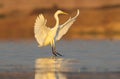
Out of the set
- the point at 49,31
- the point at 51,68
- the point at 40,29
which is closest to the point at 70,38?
the point at 49,31

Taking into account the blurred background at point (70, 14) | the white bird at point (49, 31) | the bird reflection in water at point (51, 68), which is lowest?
the bird reflection in water at point (51, 68)

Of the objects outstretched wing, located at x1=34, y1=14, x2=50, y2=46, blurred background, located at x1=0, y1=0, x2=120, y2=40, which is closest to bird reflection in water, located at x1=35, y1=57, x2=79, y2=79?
outstretched wing, located at x1=34, y1=14, x2=50, y2=46

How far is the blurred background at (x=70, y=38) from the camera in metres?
19.1

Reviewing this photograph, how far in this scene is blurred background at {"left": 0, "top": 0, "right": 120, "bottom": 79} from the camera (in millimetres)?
19097

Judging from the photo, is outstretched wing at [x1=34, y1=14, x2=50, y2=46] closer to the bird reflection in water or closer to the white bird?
the white bird

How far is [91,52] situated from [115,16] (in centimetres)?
2095

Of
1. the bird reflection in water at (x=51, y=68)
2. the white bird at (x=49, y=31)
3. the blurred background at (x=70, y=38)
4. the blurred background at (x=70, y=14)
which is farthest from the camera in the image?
the blurred background at (x=70, y=14)

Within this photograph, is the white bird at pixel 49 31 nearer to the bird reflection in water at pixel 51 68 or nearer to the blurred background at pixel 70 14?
the bird reflection in water at pixel 51 68

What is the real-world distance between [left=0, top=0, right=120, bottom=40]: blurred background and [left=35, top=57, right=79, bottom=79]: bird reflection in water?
16.9 meters

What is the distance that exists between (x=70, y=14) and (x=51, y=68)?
28.4m

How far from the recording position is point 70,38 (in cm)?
3969

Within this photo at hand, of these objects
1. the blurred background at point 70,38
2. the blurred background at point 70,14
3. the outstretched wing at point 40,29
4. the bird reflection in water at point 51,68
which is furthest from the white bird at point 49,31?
the blurred background at point 70,14

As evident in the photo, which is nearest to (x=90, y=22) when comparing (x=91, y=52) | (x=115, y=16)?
(x=115, y=16)

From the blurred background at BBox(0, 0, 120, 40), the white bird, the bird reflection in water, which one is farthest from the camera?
the blurred background at BBox(0, 0, 120, 40)
